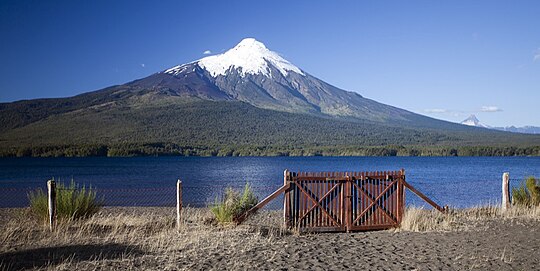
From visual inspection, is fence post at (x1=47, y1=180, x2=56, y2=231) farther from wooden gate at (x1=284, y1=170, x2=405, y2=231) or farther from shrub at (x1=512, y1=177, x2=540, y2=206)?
shrub at (x1=512, y1=177, x2=540, y2=206)

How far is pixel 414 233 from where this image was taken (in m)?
12.4

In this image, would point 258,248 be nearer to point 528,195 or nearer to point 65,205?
point 65,205

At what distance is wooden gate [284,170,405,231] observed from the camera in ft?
40.7

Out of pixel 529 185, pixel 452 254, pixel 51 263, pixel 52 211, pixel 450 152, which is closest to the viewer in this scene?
pixel 51 263

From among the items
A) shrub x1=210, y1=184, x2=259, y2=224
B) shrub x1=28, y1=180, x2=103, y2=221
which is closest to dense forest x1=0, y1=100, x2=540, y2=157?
shrub x1=28, y1=180, x2=103, y2=221

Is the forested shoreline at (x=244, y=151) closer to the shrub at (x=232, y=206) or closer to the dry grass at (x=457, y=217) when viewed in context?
the shrub at (x=232, y=206)

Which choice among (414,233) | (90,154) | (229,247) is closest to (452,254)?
(414,233)

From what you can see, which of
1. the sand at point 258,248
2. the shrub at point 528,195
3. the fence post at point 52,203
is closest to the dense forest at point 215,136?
the fence post at point 52,203

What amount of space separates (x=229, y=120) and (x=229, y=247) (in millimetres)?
145871

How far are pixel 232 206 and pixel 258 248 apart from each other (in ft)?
9.91

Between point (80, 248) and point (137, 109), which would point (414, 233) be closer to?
point (80, 248)

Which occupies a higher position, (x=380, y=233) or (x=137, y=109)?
(x=137, y=109)

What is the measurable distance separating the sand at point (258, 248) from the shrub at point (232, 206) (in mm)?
367

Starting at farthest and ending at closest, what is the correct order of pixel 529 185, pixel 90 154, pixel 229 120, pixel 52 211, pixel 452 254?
1. pixel 229 120
2. pixel 90 154
3. pixel 529 185
4. pixel 52 211
5. pixel 452 254
